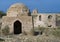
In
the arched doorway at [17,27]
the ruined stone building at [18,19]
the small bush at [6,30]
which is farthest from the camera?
the arched doorway at [17,27]

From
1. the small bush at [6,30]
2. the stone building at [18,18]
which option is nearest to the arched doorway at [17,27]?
the stone building at [18,18]

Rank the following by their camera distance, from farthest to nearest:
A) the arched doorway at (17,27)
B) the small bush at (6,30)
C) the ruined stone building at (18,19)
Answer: the arched doorway at (17,27) < the ruined stone building at (18,19) < the small bush at (6,30)

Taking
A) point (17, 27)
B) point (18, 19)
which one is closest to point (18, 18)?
point (18, 19)

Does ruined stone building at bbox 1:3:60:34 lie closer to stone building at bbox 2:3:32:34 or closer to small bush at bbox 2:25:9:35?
stone building at bbox 2:3:32:34

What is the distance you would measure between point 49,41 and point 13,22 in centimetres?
867

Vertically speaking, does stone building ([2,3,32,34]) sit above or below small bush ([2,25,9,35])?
above

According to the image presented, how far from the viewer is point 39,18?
38.8m

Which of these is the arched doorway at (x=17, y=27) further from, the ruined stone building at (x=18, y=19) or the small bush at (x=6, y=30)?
the small bush at (x=6, y=30)

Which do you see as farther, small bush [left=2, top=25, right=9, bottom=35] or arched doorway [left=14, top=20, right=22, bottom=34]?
arched doorway [left=14, top=20, right=22, bottom=34]

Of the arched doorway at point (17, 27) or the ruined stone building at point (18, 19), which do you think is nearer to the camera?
the ruined stone building at point (18, 19)

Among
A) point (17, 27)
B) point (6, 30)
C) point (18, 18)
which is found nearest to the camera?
point (6, 30)

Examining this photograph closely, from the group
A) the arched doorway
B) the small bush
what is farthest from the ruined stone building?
the small bush

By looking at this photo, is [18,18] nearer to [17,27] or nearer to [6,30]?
[6,30]

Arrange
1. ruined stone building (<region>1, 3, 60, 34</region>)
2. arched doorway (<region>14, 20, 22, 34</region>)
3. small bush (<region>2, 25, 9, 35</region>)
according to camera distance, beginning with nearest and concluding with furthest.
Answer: small bush (<region>2, 25, 9, 35</region>), ruined stone building (<region>1, 3, 60, 34</region>), arched doorway (<region>14, 20, 22, 34</region>)
